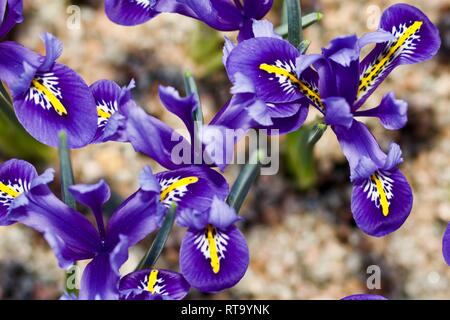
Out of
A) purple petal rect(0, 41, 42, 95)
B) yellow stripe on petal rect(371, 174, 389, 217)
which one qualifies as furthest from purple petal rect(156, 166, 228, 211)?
purple petal rect(0, 41, 42, 95)

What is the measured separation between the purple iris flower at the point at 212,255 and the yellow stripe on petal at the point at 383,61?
85 cm

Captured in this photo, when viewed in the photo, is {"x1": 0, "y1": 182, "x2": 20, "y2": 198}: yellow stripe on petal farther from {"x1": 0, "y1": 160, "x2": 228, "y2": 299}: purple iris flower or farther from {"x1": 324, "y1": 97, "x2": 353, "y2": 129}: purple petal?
{"x1": 324, "y1": 97, "x2": 353, "y2": 129}: purple petal

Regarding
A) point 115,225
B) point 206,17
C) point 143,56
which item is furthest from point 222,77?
point 115,225

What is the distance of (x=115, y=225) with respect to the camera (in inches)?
100

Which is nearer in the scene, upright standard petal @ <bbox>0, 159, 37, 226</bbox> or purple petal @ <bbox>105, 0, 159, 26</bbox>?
upright standard petal @ <bbox>0, 159, 37, 226</bbox>

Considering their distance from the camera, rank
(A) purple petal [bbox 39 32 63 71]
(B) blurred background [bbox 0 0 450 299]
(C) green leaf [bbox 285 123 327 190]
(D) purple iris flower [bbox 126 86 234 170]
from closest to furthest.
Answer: (D) purple iris flower [bbox 126 86 234 170]
(A) purple petal [bbox 39 32 63 71]
(C) green leaf [bbox 285 123 327 190]
(B) blurred background [bbox 0 0 450 299]

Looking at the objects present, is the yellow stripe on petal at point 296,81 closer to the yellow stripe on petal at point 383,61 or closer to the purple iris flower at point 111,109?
the yellow stripe on petal at point 383,61

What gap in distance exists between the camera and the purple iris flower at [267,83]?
2.53 meters

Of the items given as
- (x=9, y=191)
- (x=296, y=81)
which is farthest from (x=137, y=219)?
(x=296, y=81)

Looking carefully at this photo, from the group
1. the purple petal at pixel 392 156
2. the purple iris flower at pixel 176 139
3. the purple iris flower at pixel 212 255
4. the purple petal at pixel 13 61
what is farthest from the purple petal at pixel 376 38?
the purple petal at pixel 13 61

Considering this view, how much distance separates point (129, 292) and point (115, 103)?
0.84 meters

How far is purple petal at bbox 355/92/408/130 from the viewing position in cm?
256

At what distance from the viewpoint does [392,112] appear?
2.61 meters

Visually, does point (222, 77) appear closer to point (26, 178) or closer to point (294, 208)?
point (294, 208)
